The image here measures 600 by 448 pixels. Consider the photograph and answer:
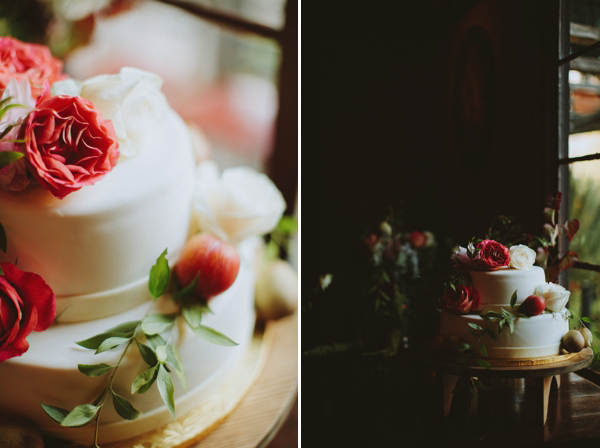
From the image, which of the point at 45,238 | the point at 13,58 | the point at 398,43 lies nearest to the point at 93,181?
the point at 45,238

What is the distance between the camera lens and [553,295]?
1022 millimetres

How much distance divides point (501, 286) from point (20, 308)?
1.06 m

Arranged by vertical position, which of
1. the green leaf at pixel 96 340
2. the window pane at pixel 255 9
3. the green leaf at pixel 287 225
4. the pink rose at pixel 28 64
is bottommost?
the green leaf at pixel 96 340

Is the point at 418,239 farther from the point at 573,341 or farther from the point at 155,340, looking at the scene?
the point at 155,340

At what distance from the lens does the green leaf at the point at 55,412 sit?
762mm

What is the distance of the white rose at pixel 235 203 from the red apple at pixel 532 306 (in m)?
0.65

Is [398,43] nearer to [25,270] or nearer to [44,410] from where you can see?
[25,270]

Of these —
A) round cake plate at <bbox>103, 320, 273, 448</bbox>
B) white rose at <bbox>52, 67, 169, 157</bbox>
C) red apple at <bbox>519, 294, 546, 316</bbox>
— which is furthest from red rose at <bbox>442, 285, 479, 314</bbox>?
white rose at <bbox>52, 67, 169, 157</bbox>

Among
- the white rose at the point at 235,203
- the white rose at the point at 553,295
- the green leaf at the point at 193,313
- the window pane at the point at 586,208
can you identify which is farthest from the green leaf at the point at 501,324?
the green leaf at the point at 193,313

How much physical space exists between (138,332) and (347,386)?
579mm

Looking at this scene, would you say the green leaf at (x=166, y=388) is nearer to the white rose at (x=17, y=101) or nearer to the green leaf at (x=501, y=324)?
the white rose at (x=17, y=101)

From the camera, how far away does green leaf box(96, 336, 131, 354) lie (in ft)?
2.58

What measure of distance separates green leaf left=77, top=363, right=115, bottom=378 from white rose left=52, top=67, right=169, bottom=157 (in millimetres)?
416

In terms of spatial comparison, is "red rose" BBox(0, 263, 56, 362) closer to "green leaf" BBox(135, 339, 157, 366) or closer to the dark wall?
"green leaf" BBox(135, 339, 157, 366)
